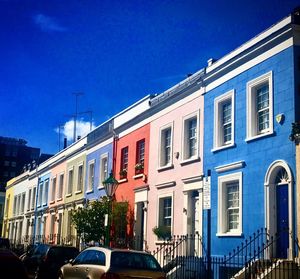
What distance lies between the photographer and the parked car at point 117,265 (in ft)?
40.4

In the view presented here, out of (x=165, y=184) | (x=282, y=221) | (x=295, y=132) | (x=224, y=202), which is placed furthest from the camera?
(x=165, y=184)

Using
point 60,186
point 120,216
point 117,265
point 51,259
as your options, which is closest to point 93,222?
point 120,216

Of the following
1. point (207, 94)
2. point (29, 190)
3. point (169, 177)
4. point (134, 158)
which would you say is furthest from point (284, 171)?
point (29, 190)

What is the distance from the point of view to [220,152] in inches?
714

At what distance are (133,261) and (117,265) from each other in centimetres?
59

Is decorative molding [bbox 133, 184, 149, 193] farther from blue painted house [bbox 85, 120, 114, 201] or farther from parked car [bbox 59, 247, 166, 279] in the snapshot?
parked car [bbox 59, 247, 166, 279]

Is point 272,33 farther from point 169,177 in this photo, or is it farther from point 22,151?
point 22,151

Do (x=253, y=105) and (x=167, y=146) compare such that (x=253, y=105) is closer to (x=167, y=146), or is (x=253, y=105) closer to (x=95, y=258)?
(x=167, y=146)

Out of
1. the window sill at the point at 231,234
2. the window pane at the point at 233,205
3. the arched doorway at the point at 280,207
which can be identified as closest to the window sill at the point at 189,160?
the window pane at the point at 233,205

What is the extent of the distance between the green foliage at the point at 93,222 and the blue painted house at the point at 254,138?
7.97m

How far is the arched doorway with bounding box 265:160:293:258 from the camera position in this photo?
1427cm

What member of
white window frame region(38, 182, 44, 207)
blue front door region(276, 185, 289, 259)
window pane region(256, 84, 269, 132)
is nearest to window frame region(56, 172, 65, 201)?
white window frame region(38, 182, 44, 207)

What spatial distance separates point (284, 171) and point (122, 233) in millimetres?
12345

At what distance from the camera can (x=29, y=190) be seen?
48625 millimetres
